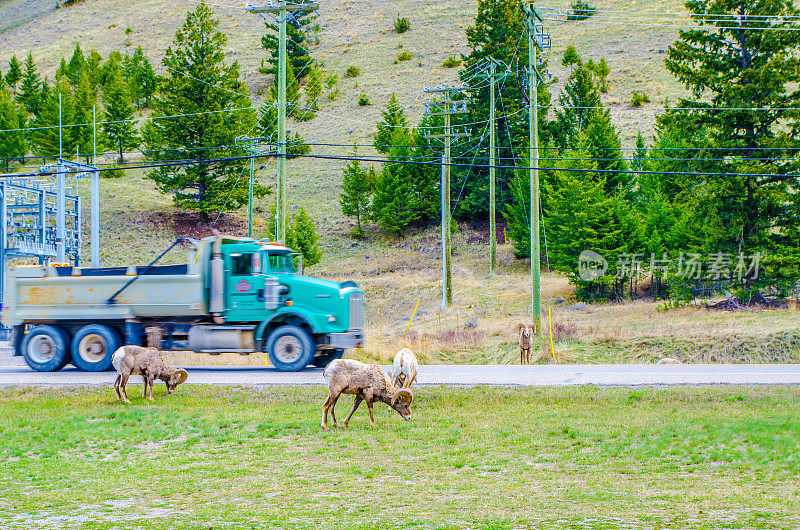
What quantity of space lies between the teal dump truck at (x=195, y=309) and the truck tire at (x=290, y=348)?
0.03 m

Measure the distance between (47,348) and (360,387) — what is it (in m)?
13.3

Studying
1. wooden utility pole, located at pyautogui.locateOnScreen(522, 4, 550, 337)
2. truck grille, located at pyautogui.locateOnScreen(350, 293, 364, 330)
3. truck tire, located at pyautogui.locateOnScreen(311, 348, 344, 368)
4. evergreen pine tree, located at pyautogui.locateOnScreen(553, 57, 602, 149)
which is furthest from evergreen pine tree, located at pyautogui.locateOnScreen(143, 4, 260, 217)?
truck grille, located at pyautogui.locateOnScreen(350, 293, 364, 330)

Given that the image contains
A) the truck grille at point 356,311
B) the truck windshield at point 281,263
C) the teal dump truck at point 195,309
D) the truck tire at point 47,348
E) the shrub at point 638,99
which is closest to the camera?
the teal dump truck at point 195,309

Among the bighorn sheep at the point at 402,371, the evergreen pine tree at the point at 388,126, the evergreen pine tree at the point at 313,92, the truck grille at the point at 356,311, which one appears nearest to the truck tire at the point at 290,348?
the truck grille at the point at 356,311

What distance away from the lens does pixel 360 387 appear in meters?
12.9

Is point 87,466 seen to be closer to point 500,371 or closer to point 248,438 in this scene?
point 248,438

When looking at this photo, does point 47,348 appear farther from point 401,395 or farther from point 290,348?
point 401,395

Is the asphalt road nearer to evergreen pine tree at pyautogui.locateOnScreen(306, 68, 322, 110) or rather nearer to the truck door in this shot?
the truck door

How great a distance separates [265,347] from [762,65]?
89.8 ft

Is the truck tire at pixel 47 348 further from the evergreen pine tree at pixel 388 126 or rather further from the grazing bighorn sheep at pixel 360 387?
the evergreen pine tree at pixel 388 126

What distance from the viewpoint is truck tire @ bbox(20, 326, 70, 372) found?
2202 centimetres

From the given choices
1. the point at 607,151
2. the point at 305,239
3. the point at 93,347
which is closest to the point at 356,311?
the point at 93,347

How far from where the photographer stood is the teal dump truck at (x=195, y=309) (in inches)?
825

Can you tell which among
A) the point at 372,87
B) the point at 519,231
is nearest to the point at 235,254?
the point at 519,231
